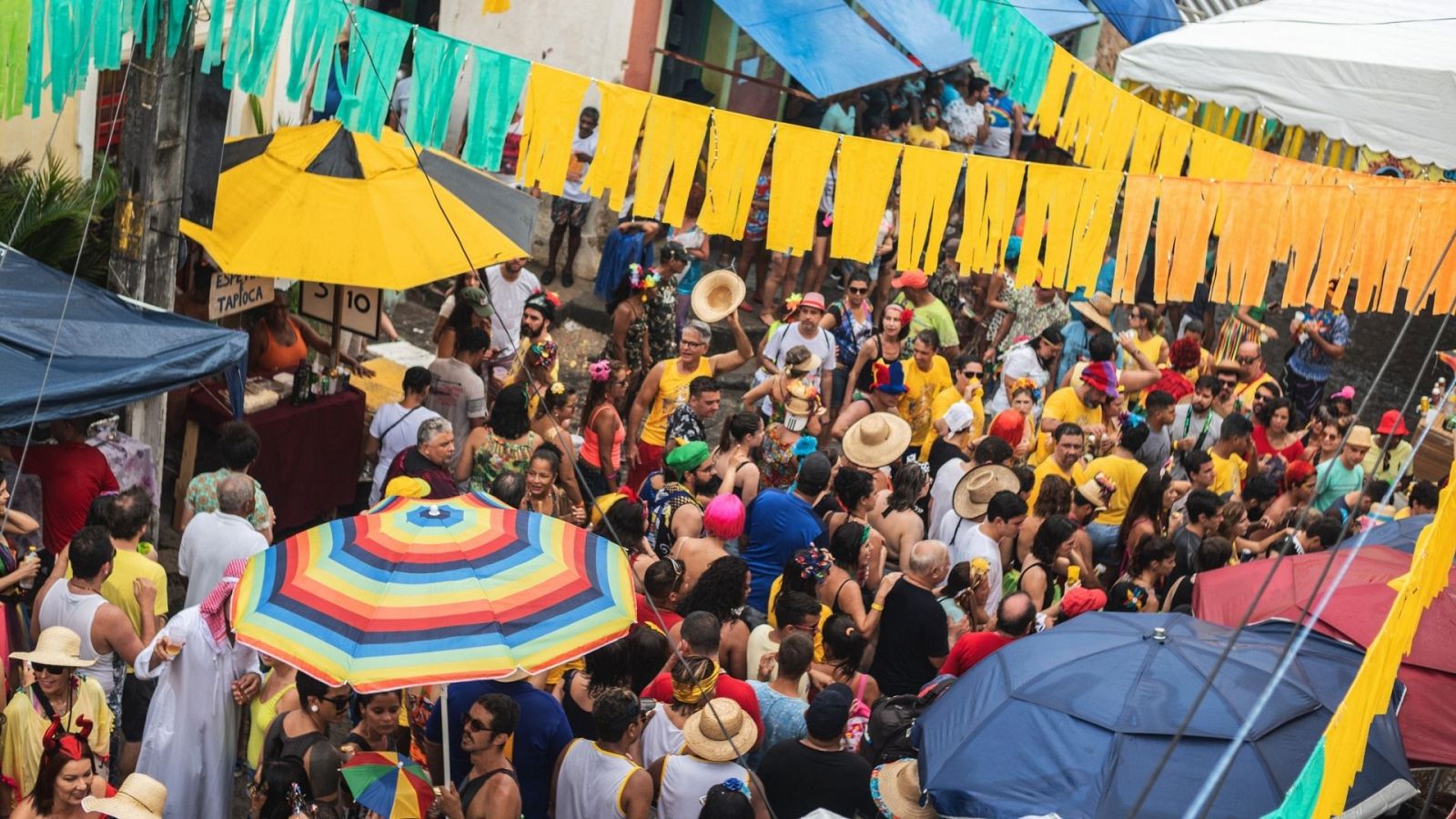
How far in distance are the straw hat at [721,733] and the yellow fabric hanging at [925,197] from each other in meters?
3.92

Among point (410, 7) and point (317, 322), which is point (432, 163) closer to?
point (317, 322)

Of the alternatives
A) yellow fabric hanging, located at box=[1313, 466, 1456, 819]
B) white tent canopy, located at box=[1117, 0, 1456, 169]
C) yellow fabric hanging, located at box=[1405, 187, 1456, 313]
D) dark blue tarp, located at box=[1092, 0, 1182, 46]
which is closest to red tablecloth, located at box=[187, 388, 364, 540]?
yellow fabric hanging, located at box=[1313, 466, 1456, 819]

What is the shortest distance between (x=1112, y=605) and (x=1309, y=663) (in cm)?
195

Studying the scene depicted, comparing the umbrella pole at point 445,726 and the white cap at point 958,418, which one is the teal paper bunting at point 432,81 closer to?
the white cap at point 958,418

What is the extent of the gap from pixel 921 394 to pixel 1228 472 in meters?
2.04

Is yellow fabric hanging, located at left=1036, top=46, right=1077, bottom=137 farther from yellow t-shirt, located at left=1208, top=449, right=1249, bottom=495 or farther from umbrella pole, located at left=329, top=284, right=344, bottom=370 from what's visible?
umbrella pole, located at left=329, top=284, right=344, bottom=370

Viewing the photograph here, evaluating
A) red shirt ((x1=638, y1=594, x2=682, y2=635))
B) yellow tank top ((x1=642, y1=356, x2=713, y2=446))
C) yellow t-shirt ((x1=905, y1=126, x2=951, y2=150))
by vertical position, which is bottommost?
red shirt ((x1=638, y1=594, x2=682, y2=635))

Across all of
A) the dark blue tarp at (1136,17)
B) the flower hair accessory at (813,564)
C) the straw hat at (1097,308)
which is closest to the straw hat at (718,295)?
the straw hat at (1097,308)

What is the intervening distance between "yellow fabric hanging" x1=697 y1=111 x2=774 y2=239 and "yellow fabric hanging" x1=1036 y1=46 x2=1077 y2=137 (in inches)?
191

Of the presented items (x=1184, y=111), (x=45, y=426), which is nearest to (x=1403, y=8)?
(x=1184, y=111)

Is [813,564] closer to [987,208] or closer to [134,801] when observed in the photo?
[987,208]

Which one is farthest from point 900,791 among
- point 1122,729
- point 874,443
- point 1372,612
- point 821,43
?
point 821,43

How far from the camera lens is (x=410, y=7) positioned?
15.6 m

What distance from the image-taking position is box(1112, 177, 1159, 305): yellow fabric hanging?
9.44m
